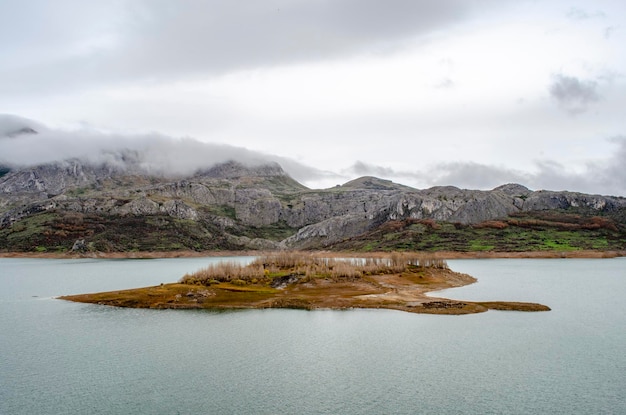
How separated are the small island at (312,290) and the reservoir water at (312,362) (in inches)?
170

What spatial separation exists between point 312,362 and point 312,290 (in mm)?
39808

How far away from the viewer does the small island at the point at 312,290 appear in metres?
62.6

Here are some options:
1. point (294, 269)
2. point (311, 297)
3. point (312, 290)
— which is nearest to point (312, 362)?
point (311, 297)

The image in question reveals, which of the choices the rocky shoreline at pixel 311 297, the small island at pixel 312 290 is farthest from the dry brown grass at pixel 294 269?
the rocky shoreline at pixel 311 297

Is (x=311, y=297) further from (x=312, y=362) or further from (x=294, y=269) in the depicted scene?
(x=312, y=362)

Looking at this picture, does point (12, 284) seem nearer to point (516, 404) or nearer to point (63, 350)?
point (63, 350)

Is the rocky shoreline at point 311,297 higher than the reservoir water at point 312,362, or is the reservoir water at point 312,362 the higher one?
the rocky shoreline at point 311,297

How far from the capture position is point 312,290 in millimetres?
76000

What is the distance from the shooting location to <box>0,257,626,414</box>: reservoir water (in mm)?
27938

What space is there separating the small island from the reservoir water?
431 cm

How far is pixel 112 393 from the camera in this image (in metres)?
30.0

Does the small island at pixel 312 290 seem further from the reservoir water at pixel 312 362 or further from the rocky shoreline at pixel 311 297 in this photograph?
the reservoir water at pixel 312 362

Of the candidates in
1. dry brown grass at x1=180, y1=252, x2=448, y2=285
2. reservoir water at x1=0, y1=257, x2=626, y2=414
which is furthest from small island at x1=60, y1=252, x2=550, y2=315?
reservoir water at x1=0, y1=257, x2=626, y2=414

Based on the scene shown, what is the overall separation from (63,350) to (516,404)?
35.7 metres
